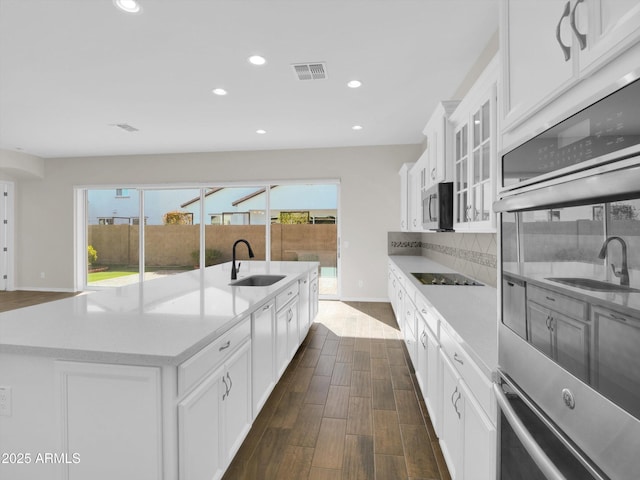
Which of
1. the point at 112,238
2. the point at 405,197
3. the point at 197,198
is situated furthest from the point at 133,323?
the point at 112,238

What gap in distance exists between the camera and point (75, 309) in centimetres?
Result: 179

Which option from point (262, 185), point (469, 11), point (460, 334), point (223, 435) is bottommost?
point (223, 435)

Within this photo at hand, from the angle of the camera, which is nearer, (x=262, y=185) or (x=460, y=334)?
(x=460, y=334)

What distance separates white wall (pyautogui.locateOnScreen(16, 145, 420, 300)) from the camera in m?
6.09

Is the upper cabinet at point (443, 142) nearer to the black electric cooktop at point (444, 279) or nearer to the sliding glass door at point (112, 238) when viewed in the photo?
the black electric cooktop at point (444, 279)

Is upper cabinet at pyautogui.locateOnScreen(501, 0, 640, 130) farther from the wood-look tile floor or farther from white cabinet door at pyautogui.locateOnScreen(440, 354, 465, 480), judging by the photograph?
the wood-look tile floor

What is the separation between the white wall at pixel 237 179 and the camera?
6086 millimetres

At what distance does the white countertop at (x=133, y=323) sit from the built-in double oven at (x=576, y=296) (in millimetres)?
1106

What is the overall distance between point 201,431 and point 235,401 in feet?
1.20

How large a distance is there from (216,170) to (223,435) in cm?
567

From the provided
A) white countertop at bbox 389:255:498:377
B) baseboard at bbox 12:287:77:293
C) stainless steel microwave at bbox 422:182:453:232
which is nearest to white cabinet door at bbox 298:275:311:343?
white countertop at bbox 389:255:498:377

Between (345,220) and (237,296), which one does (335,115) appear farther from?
(237,296)

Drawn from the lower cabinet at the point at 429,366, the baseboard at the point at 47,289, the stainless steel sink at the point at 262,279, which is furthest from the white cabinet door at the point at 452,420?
the baseboard at the point at 47,289

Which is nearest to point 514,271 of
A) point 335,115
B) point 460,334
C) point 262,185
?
point 460,334
